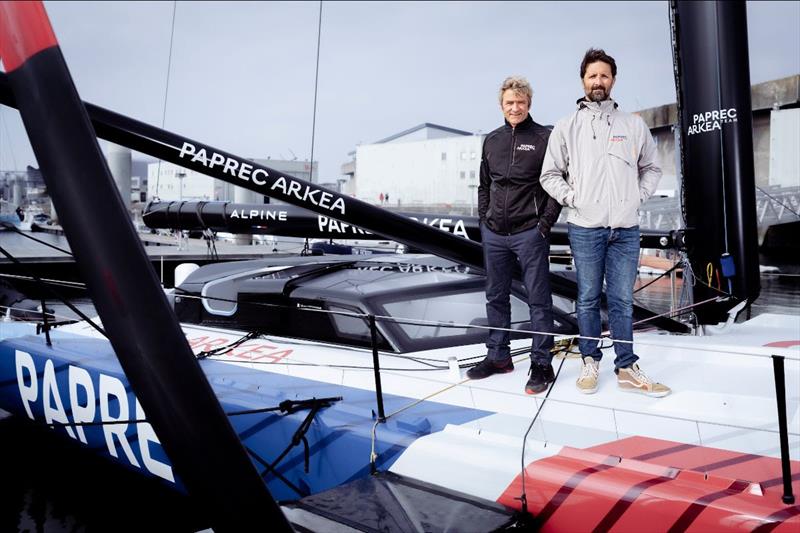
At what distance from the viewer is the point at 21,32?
81 cm

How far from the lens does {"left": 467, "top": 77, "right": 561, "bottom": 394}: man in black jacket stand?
260cm

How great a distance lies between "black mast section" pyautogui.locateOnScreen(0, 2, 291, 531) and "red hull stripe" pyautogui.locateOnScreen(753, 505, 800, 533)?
4.27ft

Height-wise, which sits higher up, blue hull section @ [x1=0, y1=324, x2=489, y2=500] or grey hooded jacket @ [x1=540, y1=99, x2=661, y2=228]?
grey hooded jacket @ [x1=540, y1=99, x2=661, y2=228]

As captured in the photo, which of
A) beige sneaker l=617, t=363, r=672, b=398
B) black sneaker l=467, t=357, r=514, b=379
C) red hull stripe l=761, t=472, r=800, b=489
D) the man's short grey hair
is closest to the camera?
red hull stripe l=761, t=472, r=800, b=489

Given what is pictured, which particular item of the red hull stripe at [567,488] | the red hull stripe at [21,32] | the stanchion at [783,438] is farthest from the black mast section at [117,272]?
the stanchion at [783,438]

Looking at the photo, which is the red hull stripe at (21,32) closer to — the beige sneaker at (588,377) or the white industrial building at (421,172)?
the beige sneaker at (588,377)

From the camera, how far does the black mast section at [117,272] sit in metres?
0.83

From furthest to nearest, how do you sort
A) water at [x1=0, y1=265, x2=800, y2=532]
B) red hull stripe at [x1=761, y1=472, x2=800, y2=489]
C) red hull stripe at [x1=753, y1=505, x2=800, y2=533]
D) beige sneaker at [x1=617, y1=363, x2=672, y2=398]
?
water at [x1=0, y1=265, x2=800, y2=532]
beige sneaker at [x1=617, y1=363, x2=672, y2=398]
red hull stripe at [x1=761, y1=472, x2=800, y2=489]
red hull stripe at [x1=753, y1=505, x2=800, y2=533]

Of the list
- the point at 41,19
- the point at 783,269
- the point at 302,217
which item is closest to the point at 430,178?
the point at 783,269

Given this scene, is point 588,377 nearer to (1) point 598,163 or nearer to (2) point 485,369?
(2) point 485,369

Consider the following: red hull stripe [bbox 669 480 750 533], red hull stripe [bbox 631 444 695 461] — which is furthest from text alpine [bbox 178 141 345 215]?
red hull stripe [bbox 669 480 750 533]

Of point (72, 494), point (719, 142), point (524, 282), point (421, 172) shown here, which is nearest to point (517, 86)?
point (524, 282)

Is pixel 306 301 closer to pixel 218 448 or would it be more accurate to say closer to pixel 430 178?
pixel 218 448

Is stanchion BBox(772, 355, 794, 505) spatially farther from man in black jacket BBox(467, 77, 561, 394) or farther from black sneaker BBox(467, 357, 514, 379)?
black sneaker BBox(467, 357, 514, 379)
